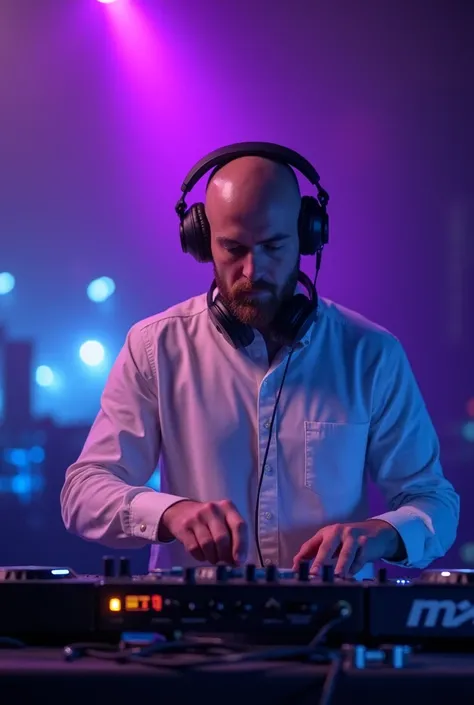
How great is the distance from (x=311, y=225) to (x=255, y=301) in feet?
0.77

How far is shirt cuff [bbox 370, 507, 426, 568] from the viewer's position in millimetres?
1899

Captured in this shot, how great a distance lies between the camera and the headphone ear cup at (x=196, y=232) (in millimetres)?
2287

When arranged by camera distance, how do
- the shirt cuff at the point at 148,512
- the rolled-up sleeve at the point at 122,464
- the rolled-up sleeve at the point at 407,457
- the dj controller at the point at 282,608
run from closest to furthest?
the dj controller at the point at 282,608 < the shirt cuff at the point at 148,512 < the rolled-up sleeve at the point at 122,464 < the rolled-up sleeve at the point at 407,457

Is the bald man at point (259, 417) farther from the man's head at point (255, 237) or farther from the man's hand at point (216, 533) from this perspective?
the man's hand at point (216, 533)

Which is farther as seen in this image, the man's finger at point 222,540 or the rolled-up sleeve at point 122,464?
the rolled-up sleeve at point 122,464

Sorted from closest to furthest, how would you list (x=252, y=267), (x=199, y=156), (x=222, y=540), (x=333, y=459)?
(x=222, y=540) → (x=252, y=267) → (x=333, y=459) → (x=199, y=156)

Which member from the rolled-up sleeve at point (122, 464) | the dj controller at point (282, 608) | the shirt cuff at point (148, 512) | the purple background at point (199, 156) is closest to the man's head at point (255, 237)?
the rolled-up sleeve at point (122, 464)

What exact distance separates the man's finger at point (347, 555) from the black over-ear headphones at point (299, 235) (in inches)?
26.3

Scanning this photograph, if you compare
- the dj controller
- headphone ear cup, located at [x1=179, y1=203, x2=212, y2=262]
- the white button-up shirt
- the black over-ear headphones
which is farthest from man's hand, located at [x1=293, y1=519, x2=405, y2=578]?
headphone ear cup, located at [x1=179, y1=203, x2=212, y2=262]

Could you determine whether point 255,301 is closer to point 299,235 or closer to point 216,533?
point 299,235

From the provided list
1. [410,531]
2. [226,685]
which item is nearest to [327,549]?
[410,531]

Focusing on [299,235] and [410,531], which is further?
[299,235]

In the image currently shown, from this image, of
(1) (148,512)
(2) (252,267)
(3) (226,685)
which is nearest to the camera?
(3) (226,685)

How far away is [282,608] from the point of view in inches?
44.0
